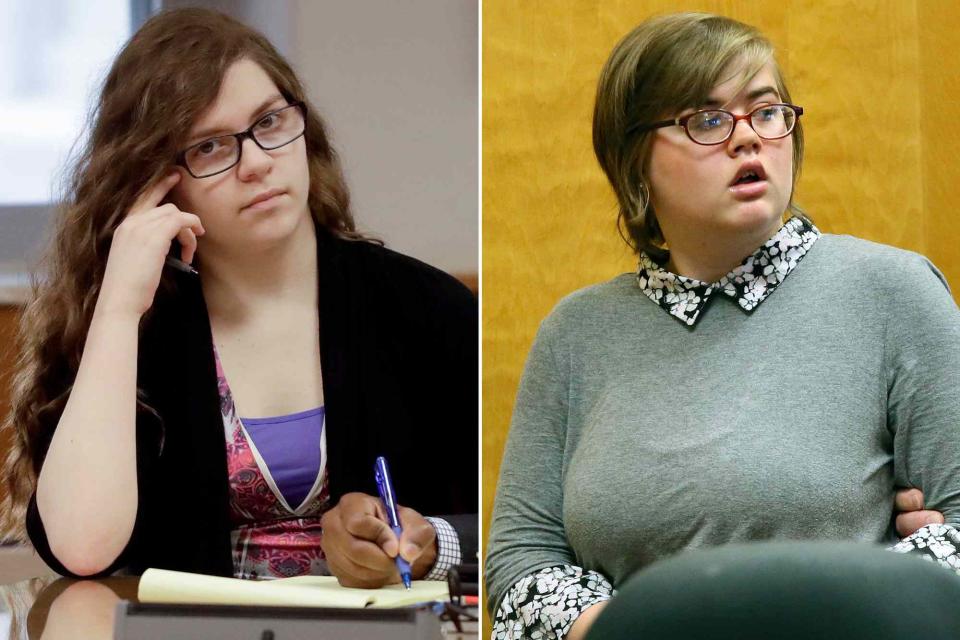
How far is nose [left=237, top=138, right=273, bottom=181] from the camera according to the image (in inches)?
61.1

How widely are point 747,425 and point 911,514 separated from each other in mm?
216

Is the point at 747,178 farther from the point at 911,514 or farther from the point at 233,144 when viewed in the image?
the point at 233,144

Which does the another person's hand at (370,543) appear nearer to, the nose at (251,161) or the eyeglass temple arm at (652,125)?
the nose at (251,161)

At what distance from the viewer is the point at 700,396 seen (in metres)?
1.51

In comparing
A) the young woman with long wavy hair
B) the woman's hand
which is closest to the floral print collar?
the young woman with long wavy hair

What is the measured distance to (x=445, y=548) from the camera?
1.54 m

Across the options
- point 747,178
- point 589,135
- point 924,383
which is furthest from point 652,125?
point 924,383

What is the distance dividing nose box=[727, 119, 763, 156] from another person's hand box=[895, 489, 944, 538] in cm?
47

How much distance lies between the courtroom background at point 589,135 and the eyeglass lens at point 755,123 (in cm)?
39

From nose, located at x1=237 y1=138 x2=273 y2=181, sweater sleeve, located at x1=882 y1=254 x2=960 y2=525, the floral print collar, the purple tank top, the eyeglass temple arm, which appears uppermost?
the eyeglass temple arm

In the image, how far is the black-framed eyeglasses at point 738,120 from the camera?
1.55 metres

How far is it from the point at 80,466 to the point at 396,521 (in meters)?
0.40

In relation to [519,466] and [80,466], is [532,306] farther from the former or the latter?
[80,466]

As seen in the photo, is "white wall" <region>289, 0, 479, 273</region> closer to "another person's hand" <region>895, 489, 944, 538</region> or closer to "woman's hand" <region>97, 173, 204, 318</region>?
"woman's hand" <region>97, 173, 204, 318</region>
